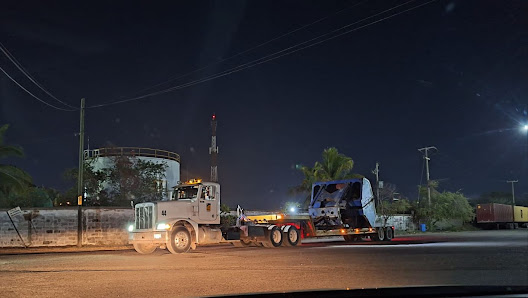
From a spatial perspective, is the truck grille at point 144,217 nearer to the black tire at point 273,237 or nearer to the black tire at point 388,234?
the black tire at point 273,237

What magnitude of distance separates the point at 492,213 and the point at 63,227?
4972 centimetres

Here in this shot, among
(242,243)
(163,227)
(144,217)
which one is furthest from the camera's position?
(242,243)

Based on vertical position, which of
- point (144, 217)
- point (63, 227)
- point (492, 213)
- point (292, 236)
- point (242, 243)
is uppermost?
point (144, 217)

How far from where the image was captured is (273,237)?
82.1 ft

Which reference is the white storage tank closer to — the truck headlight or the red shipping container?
the truck headlight

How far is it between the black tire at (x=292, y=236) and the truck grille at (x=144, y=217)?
6.63 metres

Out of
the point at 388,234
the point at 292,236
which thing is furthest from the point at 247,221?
the point at 388,234

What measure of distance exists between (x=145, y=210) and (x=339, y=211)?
1037 cm

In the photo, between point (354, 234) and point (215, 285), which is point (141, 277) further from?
point (354, 234)

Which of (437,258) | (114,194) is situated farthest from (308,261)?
(114,194)

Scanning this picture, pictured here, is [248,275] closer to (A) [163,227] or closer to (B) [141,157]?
(A) [163,227]

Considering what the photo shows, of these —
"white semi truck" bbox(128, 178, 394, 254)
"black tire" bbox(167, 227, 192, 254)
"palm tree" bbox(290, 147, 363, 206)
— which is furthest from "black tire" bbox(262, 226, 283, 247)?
"palm tree" bbox(290, 147, 363, 206)

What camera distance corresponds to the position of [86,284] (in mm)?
11320

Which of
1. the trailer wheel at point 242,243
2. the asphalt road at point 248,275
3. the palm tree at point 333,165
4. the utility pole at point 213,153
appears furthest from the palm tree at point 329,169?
the asphalt road at point 248,275
